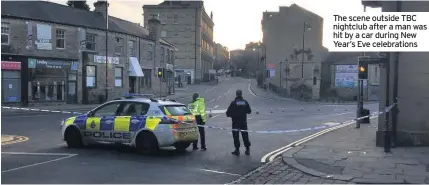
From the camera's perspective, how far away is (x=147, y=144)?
11297mm

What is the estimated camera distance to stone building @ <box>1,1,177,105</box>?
3266 centimetres

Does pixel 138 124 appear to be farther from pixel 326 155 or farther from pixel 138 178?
pixel 326 155

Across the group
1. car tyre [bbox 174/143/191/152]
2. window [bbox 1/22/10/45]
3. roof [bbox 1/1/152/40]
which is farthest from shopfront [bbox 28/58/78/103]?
car tyre [bbox 174/143/191/152]

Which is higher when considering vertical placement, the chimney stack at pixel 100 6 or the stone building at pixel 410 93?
the chimney stack at pixel 100 6

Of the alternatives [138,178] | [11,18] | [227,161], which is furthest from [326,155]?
[11,18]

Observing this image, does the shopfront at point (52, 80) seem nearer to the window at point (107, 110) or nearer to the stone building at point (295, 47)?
the window at point (107, 110)

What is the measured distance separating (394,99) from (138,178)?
290 inches

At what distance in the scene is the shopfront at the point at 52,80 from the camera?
3359 cm

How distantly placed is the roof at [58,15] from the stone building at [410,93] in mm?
27902

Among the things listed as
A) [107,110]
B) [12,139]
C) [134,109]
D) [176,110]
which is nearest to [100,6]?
[12,139]

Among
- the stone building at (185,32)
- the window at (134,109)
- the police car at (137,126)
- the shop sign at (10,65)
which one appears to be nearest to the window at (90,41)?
the shop sign at (10,65)

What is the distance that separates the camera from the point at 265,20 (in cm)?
8625

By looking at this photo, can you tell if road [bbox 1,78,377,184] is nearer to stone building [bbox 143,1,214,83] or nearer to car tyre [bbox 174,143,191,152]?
car tyre [bbox 174,143,191,152]

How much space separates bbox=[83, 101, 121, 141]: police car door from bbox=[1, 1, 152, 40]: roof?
23.3 m
